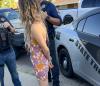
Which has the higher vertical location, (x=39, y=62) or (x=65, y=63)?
(x=39, y=62)

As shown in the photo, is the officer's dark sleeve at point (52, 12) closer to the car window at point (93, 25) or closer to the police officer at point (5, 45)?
the car window at point (93, 25)

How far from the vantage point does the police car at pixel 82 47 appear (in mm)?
5105

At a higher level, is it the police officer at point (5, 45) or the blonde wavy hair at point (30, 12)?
the blonde wavy hair at point (30, 12)

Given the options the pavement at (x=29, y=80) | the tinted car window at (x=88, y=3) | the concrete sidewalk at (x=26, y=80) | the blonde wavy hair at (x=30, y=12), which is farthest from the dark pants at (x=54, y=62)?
the tinted car window at (x=88, y=3)

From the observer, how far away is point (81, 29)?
5.93 m

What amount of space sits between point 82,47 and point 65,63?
3.95 feet

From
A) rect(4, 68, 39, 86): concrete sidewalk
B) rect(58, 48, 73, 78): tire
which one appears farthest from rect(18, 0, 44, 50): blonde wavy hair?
rect(4, 68, 39, 86): concrete sidewalk

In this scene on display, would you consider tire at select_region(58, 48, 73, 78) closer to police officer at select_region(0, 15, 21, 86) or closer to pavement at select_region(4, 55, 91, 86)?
pavement at select_region(4, 55, 91, 86)

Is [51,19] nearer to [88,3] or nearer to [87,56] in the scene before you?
[87,56]

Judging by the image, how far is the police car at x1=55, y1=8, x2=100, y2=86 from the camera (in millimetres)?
5105

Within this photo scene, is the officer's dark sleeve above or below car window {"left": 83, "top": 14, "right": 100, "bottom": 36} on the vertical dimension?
above

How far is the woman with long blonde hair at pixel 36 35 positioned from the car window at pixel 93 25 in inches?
59.6

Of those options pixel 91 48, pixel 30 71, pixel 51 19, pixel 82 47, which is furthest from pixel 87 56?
pixel 30 71

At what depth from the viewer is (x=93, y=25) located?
5.46m
